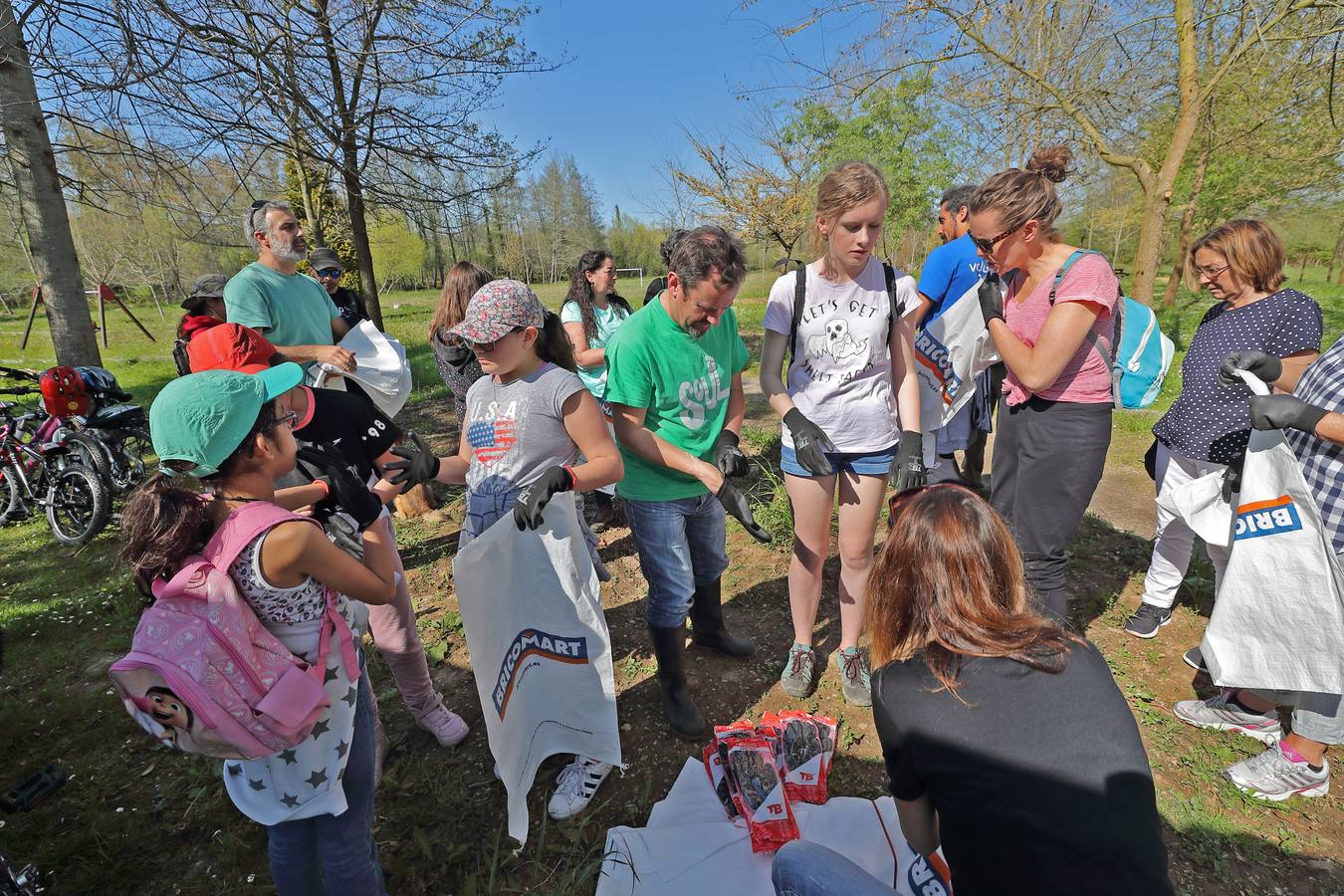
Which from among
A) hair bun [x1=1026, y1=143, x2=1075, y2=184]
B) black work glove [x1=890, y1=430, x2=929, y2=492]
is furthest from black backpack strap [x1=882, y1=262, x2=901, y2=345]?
hair bun [x1=1026, y1=143, x2=1075, y2=184]

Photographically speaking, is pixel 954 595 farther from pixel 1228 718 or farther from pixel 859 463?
pixel 1228 718

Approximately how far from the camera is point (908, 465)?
2305mm

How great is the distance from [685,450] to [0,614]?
460 centimetres

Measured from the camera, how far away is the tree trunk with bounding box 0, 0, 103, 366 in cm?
412

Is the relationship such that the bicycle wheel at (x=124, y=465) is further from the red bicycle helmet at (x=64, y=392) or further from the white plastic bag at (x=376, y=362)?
the white plastic bag at (x=376, y=362)

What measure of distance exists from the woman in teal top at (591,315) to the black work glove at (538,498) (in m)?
2.17

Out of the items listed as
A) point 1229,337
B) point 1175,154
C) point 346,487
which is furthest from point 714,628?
point 1175,154

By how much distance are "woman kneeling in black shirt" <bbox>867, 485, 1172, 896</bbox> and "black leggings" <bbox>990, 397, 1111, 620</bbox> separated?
119 cm

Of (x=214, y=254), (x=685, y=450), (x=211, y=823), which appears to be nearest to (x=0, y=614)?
(x=211, y=823)

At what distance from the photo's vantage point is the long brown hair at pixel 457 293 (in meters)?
3.47

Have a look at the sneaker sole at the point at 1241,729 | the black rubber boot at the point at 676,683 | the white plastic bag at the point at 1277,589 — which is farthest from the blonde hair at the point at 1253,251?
the black rubber boot at the point at 676,683

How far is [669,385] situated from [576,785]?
60.5 inches

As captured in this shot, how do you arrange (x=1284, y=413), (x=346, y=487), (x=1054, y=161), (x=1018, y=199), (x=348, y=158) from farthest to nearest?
(x=348, y=158) < (x=1054, y=161) < (x=1018, y=199) < (x=1284, y=413) < (x=346, y=487)

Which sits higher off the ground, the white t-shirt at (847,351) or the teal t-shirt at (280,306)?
the teal t-shirt at (280,306)
